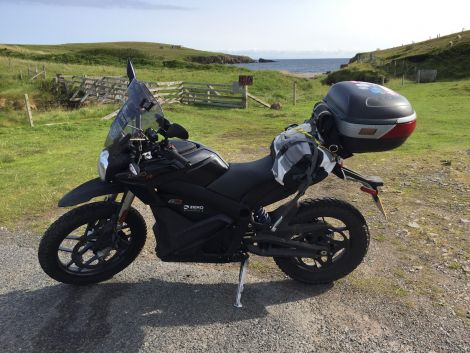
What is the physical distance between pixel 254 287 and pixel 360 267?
1.14 m

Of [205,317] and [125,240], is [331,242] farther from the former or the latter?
[125,240]

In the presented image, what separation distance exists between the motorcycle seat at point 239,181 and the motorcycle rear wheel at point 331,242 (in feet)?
1.57

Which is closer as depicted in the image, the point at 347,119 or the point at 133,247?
the point at 347,119

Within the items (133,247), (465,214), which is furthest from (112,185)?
(465,214)

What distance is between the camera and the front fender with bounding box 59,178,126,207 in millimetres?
3361

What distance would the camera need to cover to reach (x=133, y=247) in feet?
12.8

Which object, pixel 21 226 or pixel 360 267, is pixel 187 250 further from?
pixel 21 226

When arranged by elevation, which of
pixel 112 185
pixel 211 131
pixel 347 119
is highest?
pixel 347 119

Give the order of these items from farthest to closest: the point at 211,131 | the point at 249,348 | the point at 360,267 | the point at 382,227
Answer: the point at 211,131, the point at 382,227, the point at 360,267, the point at 249,348

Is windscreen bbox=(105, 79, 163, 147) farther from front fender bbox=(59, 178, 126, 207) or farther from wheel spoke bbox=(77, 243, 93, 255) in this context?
wheel spoke bbox=(77, 243, 93, 255)

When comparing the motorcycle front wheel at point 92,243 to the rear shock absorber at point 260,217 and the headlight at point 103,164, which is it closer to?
the headlight at point 103,164

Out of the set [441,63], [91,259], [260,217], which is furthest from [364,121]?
[441,63]

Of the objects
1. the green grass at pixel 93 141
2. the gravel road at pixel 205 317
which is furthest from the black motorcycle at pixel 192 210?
the green grass at pixel 93 141

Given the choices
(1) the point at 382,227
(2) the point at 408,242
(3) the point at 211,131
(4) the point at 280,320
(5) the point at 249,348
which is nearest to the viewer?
(5) the point at 249,348
